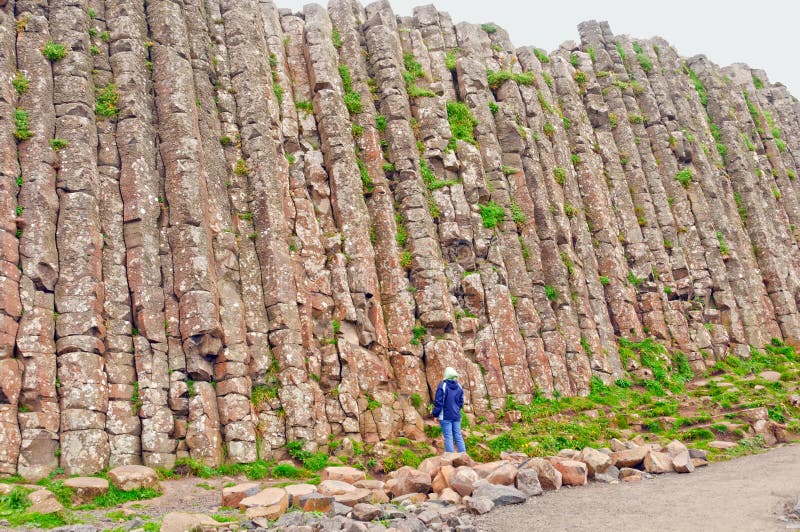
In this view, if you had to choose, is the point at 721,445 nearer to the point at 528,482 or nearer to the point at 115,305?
the point at 528,482

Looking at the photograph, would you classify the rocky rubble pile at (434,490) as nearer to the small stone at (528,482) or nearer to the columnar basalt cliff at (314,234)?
the small stone at (528,482)

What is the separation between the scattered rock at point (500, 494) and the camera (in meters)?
13.8

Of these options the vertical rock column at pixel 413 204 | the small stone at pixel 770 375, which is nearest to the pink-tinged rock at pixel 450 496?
the vertical rock column at pixel 413 204

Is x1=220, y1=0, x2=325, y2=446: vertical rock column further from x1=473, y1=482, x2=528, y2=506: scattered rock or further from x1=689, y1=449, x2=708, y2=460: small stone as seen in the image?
x1=689, y1=449, x2=708, y2=460: small stone

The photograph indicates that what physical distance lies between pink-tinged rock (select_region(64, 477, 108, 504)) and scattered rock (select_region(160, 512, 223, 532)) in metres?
3.48

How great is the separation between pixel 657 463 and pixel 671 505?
12.8 feet

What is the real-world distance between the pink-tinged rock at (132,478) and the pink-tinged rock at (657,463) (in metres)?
12.3

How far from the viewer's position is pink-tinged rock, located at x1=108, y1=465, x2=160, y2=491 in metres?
14.8

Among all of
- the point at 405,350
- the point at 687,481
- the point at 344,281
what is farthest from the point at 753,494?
the point at 344,281

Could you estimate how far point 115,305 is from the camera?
18750mm

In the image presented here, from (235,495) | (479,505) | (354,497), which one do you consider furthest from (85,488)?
(479,505)

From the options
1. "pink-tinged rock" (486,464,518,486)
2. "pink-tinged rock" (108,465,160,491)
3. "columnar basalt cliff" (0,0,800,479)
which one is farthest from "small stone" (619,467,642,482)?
"pink-tinged rock" (108,465,160,491)

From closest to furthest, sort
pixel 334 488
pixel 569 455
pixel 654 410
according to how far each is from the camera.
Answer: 1. pixel 334 488
2. pixel 569 455
3. pixel 654 410

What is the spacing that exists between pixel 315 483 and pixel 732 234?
104 feet
